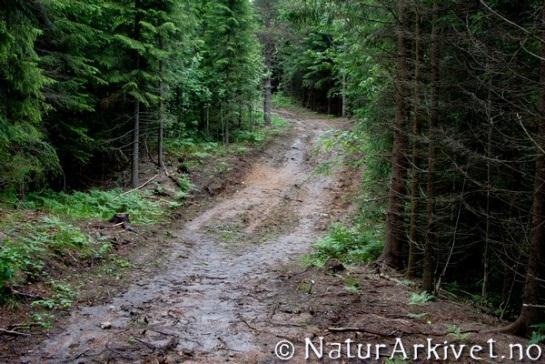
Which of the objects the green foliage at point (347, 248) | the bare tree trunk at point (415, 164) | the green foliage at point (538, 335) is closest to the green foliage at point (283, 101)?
the green foliage at point (347, 248)

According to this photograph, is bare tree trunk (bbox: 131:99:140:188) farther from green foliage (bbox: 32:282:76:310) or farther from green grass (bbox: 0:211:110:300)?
green foliage (bbox: 32:282:76:310)

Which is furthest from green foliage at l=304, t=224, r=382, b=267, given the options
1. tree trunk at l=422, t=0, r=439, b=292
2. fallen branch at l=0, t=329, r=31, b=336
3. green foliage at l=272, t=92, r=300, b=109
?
green foliage at l=272, t=92, r=300, b=109

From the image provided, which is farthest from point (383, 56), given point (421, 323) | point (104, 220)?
point (104, 220)

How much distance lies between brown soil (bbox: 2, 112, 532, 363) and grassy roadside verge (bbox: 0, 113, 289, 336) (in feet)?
1.47

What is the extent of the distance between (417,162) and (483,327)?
3669 millimetres

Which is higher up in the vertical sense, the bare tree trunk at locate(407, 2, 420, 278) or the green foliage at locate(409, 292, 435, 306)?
the bare tree trunk at locate(407, 2, 420, 278)

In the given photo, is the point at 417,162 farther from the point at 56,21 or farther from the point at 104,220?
the point at 56,21

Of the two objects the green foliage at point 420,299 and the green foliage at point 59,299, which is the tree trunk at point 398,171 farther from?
the green foliage at point 59,299

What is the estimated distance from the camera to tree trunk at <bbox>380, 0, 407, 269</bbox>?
8617 millimetres

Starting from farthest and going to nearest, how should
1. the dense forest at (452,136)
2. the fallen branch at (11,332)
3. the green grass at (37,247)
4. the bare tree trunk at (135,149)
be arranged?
the bare tree trunk at (135,149), the green grass at (37,247), the dense forest at (452,136), the fallen branch at (11,332)

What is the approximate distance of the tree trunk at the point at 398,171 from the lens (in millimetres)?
8617

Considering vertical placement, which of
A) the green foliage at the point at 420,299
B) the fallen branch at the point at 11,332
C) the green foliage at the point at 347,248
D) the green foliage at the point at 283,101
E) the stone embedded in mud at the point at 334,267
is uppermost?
the green foliage at the point at 283,101

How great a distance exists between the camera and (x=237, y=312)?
7.21 metres

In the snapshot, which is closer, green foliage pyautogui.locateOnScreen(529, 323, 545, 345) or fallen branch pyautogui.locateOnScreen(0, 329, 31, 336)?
green foliage pyautogui.locateOnScreen(529, 323, 545, 345)
